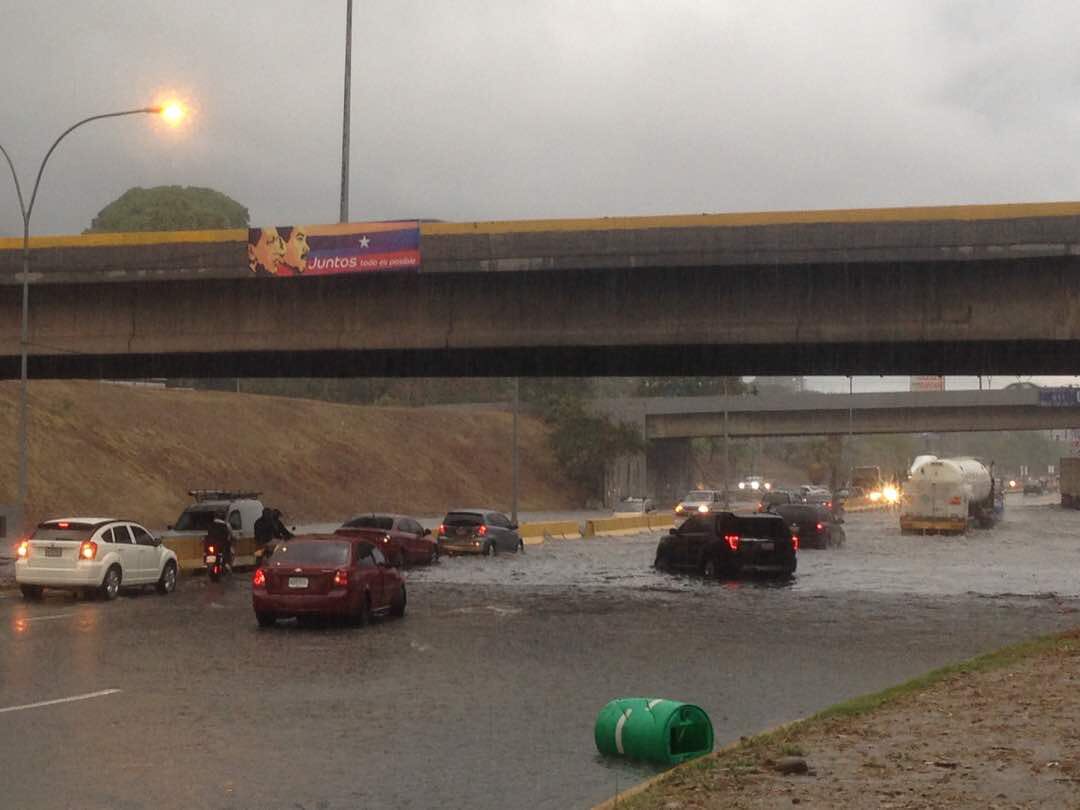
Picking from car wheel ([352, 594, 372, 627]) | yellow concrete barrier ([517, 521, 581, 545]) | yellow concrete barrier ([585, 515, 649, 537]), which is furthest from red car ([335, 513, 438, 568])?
yellow concrete barrier ([585, 515, 649, 537])

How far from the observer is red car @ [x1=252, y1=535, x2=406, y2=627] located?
2070 cm

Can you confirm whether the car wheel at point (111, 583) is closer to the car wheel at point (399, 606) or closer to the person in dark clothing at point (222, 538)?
the person in dark clothing at point (222, 538)

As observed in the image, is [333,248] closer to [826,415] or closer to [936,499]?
[936,499]

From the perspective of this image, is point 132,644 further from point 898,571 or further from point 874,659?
point 898,571

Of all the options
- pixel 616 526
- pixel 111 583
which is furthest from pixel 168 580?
pixel 616 526

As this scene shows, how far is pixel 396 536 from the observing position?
36938mm

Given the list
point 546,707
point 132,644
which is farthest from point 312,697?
point 132,644

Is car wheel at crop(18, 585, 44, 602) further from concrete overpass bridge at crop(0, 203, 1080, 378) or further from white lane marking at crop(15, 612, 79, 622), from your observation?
concrete overpass bridge at crop(0, 203, 1080, 378)

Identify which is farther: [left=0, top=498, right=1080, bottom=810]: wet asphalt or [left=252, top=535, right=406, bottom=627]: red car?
[left=252, top=535, right=406, bottom=627]: red car

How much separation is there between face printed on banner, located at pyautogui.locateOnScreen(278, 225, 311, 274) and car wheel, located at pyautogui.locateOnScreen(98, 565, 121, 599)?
790 centimetres

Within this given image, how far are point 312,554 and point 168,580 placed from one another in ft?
28.3

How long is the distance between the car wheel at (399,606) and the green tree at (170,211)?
92.2 metres

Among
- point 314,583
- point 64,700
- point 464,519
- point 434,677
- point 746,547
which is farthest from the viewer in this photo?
point 464,519

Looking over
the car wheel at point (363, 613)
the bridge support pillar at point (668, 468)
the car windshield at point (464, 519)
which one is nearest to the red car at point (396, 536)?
the car windshield at point (464, 519)
